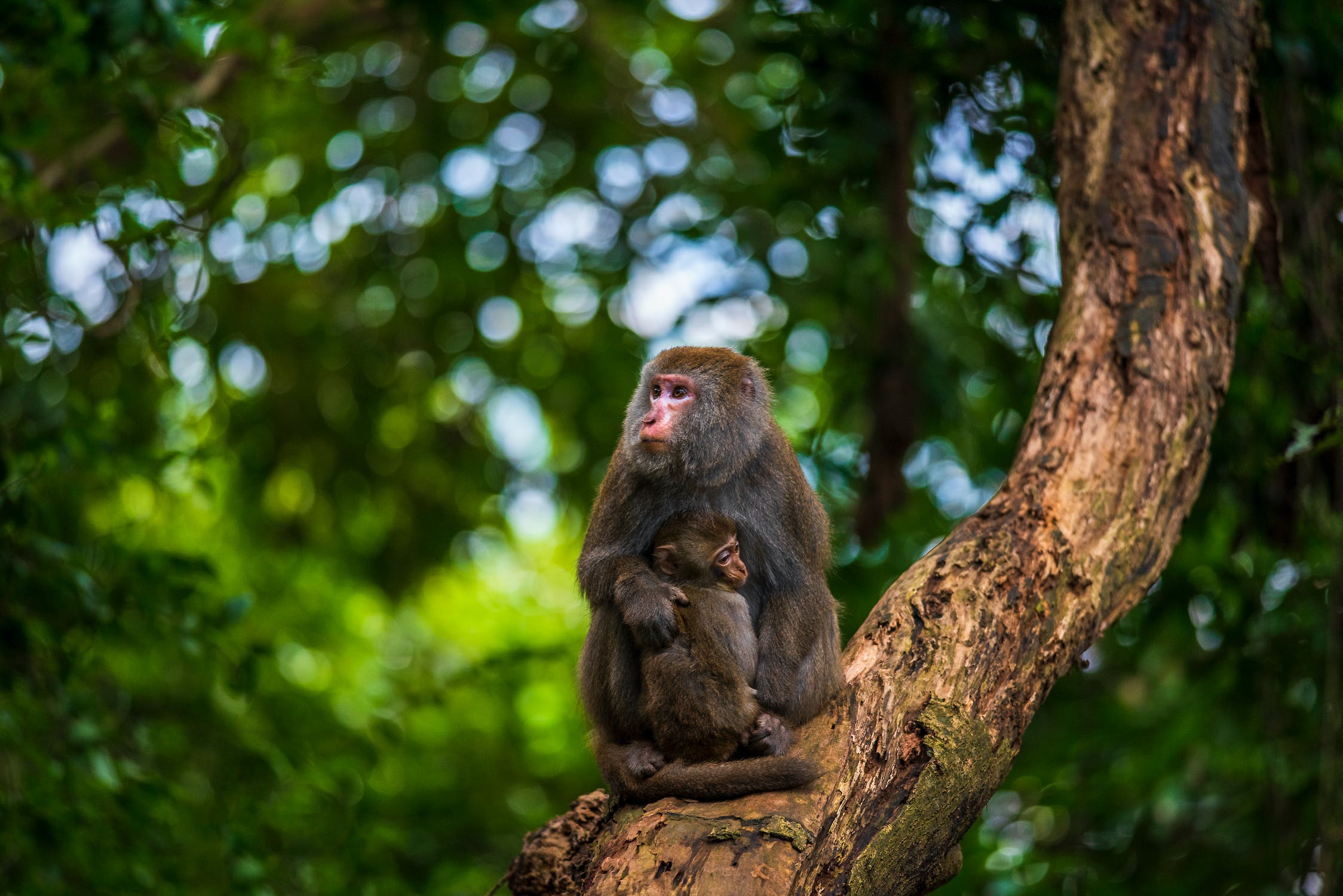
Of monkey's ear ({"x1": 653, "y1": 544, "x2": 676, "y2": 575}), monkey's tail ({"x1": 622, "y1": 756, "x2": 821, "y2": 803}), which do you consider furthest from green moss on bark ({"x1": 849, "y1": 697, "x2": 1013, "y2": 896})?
monkey's ear ({"x1": 653, "y1": 544, "x2": 676, "y2": 575})

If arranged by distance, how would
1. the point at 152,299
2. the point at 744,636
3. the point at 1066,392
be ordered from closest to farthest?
the point at 744,636 → the point at 1066,392 → the point at 152,299

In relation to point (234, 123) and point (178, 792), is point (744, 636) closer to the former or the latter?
point (178, 792)

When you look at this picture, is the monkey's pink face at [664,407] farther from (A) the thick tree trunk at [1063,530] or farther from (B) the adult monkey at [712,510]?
(A) the thick tree trunk at [1063,530]

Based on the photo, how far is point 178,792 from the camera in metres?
6.04

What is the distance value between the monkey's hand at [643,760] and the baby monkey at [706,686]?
0.03 meters

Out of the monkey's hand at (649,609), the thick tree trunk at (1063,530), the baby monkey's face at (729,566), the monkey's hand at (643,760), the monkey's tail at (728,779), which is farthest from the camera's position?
the baby monkey's face at (729,566)

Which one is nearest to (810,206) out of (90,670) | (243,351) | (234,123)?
(234,123)

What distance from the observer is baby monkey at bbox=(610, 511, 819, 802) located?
4.09 metres

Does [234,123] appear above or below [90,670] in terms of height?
above

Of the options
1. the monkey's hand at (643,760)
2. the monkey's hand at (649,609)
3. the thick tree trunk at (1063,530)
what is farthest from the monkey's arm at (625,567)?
the thick tree trunk at (1063,530)

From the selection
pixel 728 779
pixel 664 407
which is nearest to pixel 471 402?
pixel 664 407

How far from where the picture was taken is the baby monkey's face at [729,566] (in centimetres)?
496

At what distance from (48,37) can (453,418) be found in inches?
269

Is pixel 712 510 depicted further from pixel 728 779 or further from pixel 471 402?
pixel 471 402
